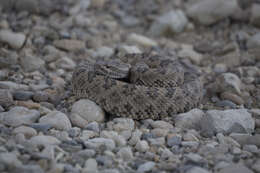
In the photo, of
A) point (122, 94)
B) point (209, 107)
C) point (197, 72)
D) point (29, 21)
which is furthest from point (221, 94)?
point (29, 21)

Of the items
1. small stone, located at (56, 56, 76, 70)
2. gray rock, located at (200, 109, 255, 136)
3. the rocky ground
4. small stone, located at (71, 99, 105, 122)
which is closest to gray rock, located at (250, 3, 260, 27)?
the rocky ground

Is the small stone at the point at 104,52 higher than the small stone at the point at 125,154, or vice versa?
the small stone at the point at 104,52

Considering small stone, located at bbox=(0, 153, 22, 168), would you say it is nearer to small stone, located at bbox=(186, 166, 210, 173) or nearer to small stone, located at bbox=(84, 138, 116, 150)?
small stone, located at bbox=(84, 138, 116, 150)

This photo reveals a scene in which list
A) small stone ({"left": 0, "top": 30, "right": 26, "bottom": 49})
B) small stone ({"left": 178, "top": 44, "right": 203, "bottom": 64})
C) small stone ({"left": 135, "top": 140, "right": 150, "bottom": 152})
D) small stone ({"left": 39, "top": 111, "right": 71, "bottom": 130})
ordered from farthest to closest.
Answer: small stone ({"left": 178, "top": 44, "right": 203, "bottom": 64})
small stone ({"left": 0, "top": 30, "right": 26, "bottom": 49})
small stone ({"left": 39, "top": 111, "right": 71, "bottom": 130})
small stone ({"left": 135, "top": 140, "right": 150, "bottom": 152})

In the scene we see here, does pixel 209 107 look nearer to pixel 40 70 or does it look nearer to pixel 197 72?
pixel 197 72

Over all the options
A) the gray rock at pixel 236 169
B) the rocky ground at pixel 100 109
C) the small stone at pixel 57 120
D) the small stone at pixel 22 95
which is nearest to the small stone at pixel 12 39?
the rocky ground at pixel 100 109

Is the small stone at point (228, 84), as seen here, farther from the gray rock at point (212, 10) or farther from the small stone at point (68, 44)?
the small stone at point (68, 44)
